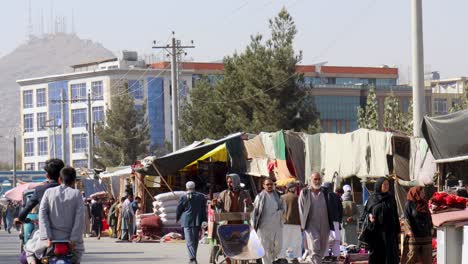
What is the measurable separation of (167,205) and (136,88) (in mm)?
101802

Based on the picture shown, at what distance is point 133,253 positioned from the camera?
30875mm

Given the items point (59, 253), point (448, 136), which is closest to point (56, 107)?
point (448, 136)

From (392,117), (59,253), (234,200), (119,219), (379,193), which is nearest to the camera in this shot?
(59,253)

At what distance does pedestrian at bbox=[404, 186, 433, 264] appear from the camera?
19.0 m

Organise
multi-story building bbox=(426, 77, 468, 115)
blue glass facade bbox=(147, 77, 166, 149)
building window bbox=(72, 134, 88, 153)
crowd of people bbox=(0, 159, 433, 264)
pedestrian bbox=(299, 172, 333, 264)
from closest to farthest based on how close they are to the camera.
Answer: crowd of people bbox=(0, 159, 433, 264) → pedestrian bbox=(299, 172, 333, 264) → blue glass facade bbox=(147, 77, 166, 149) → building window bbox=(72, 134, 88, 153) → multi-story building bbox=(426, 77, 468, 115)

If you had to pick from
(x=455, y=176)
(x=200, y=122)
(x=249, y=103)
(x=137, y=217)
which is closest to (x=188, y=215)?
(x=455, y=176)

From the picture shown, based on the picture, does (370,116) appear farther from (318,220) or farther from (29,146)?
(29,146)

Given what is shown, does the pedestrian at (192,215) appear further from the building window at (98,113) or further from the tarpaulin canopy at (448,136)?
the building window at (98,113)

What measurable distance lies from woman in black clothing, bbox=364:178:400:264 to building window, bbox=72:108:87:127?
125332 mm

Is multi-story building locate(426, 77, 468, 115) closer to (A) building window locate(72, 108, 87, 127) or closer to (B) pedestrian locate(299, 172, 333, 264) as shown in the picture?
(A) building window locate(72, 108, 87, 127)

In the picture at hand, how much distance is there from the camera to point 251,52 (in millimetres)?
67250

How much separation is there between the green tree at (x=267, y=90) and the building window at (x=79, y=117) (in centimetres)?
7523

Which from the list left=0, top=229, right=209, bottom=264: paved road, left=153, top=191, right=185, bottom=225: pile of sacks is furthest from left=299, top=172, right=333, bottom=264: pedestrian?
left=153, top=191, right=185, bottom=225: pile of sacks

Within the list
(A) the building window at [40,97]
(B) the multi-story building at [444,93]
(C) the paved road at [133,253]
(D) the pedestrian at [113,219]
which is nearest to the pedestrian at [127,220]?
(C) the paved road at [133,253]
